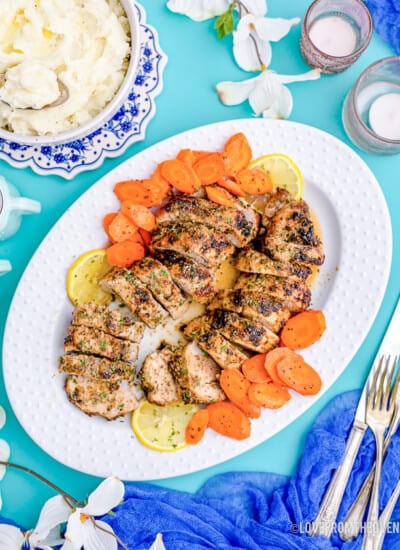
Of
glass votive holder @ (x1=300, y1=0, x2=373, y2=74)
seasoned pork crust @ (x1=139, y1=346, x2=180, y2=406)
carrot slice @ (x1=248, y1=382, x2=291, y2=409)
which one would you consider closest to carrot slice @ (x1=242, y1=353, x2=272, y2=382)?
carrot slice @ (x1=248, y1=382, x2=291, y2=409)

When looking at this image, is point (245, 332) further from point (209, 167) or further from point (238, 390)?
point (209, 167)

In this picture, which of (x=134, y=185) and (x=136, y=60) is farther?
→ (x=134, y=185)

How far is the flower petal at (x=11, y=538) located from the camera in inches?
146

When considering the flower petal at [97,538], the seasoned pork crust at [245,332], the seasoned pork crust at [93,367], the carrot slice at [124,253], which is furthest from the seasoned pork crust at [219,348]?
the flower petal at [97,538]

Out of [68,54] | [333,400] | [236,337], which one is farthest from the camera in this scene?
[333,400]

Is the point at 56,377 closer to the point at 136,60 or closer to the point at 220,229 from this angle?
the point at 220,229

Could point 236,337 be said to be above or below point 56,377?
above

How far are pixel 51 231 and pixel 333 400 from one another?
2187mm

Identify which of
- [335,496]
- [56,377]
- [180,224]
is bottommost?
[335,496]

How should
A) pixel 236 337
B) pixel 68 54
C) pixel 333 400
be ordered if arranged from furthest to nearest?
pixel 333 400, pixel 236 337, pixel 68 54

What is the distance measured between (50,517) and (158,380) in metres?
1.05

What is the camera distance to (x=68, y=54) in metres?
3.40

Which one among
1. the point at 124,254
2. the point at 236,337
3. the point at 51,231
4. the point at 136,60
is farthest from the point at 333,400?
the point at 136,60

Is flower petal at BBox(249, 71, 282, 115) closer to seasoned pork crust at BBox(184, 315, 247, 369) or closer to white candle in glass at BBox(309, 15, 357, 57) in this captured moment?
white candle in glass at BBox(309, 15, 357, 57)
